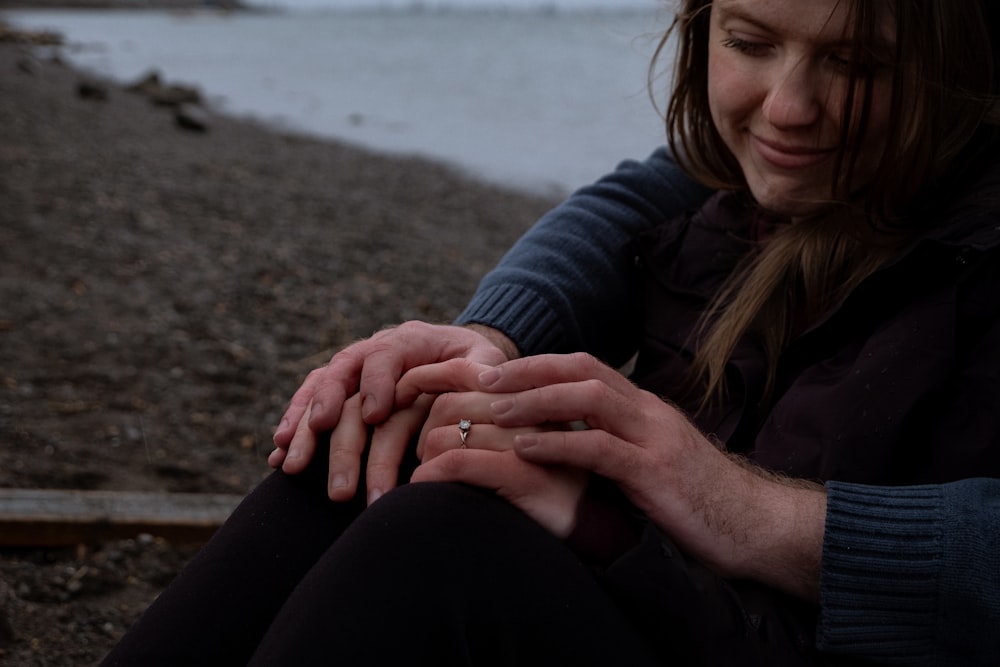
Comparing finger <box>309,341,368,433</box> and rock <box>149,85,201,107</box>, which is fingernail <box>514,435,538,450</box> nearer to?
finger <box>309,341,368,433</box>

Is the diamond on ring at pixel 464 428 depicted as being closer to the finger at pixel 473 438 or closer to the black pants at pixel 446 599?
the finger at pixel 473 438

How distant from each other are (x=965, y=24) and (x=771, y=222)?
518 millimetres

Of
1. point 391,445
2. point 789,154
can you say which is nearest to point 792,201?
point 789,154

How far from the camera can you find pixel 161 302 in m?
4.96

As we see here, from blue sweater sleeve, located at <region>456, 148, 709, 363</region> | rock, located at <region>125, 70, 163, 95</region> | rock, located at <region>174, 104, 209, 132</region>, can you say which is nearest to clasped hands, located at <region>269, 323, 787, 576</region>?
blue sweater sleeve, located at <region>456, 148, 709, 363</region>

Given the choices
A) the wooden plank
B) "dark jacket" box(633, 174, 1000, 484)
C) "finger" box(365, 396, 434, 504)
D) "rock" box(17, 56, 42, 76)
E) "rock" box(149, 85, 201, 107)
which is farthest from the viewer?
"rock" box(17, 56, 42, 76)

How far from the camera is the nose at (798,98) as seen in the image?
5.33ft

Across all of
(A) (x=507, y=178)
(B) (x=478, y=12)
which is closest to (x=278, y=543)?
(A) (x=507, y=178)

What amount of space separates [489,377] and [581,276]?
0.64 m

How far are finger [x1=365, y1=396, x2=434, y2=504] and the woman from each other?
37 mm

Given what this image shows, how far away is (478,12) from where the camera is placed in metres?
89.9

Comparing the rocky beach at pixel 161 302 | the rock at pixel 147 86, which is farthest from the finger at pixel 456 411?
the rock at pixel 147 86

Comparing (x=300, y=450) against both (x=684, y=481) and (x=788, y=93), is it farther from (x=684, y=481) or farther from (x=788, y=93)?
(x=788, y=93)

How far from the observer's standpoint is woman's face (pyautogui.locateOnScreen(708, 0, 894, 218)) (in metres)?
1.56
